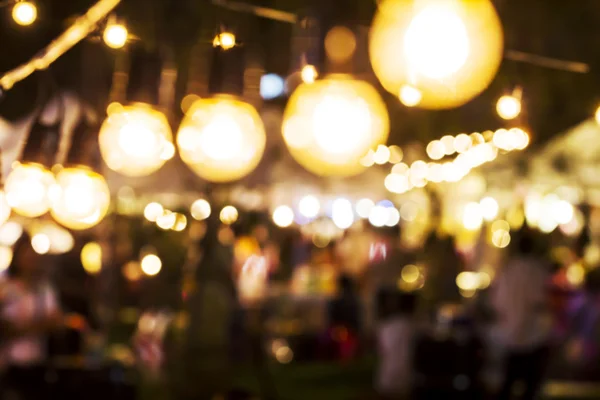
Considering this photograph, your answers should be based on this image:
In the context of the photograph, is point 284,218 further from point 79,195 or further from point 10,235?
point 79,195

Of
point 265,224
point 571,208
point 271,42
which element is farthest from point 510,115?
point 571,208

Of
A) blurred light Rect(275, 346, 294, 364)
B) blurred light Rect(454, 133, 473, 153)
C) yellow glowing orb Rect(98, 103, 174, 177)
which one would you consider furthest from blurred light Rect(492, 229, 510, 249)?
yellow glowing orb Rect(98, 103, 174, 177)

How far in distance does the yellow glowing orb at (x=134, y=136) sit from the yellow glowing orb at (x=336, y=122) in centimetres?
137

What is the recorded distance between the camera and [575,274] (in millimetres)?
12133

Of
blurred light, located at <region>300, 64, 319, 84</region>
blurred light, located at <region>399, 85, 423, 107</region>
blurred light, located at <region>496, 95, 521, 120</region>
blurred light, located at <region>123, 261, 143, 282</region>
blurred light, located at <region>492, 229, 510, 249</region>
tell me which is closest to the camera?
blurred light, located at <region>399, 85, 423, 107</region>

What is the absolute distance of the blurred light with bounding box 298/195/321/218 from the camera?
31.3 ft

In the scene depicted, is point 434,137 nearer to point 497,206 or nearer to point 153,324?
point 153,324

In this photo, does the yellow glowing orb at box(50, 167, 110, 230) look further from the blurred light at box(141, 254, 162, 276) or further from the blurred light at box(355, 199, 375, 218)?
the blurred light at box(355, 199, 375, 218)

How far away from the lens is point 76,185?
3801 millimetres

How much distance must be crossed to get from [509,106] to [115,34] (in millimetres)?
2404

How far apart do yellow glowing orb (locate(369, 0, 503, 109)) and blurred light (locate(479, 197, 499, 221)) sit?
10.4 m

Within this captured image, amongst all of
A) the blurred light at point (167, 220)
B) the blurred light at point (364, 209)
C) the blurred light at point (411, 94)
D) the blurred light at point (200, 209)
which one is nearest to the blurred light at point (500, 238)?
the blurred light at point (364, 209)

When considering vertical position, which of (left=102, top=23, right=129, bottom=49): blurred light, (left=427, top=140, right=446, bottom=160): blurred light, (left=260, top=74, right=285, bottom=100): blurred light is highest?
(left=427, top=140, right=446, bottom=160): blurred light

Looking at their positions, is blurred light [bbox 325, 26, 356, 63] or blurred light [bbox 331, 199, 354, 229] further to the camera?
blurred light [bbox 331, 199, 354, 229]
